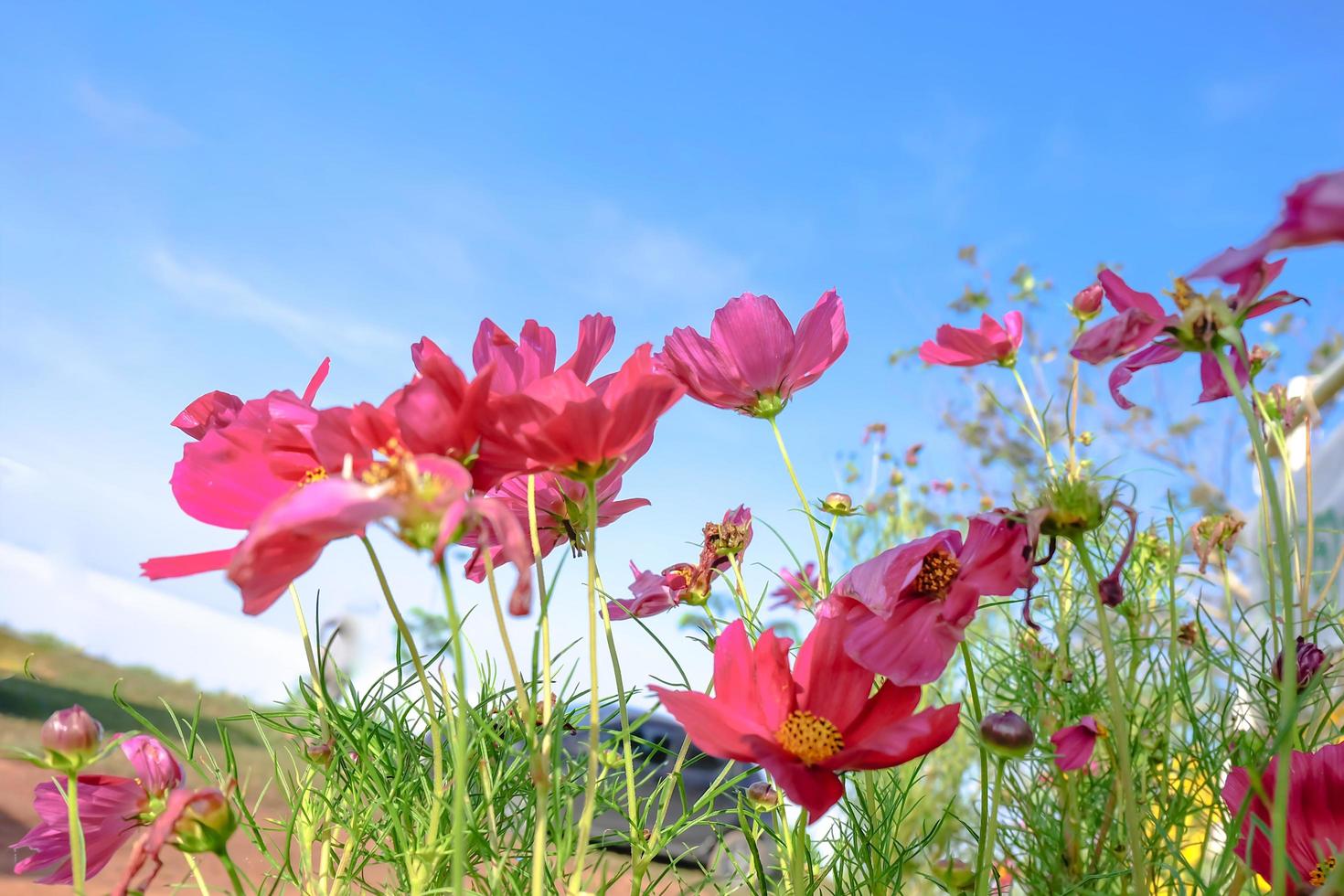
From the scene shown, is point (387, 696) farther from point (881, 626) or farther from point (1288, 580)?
point (1288, 580)

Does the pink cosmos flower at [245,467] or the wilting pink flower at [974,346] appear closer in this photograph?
the pink cosmos flower at [245,467]

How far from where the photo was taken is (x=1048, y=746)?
75 cm

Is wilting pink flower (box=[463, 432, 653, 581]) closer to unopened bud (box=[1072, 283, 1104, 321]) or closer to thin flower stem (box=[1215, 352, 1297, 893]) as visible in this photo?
thin flower stem (box=[1215, 352, 1297, 893])

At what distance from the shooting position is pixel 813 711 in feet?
1.43

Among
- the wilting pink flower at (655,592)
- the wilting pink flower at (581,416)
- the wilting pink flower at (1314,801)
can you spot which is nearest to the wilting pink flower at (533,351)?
the wilting pink flower at (581,416)

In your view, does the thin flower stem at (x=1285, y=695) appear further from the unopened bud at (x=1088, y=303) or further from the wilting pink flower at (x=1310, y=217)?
the unopened bud at (x=1088, y=303)

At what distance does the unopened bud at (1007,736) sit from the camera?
15.8 inches

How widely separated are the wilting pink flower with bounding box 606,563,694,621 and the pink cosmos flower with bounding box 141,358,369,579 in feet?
0.68

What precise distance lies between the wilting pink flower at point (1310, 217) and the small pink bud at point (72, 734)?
0.42 metres

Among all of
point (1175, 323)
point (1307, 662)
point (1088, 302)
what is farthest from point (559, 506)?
point (1088, 302)

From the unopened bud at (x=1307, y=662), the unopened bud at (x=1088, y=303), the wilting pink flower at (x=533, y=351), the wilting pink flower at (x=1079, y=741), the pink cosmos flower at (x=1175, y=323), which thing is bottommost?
the wilting pink flower at (x=1079, y=741)

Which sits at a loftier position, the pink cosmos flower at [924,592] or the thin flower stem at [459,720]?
the pink cosmos flower at [924,592]

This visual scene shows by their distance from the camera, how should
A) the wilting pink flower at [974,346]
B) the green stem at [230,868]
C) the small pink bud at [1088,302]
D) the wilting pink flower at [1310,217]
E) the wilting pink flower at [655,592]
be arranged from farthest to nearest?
the small pink bud at [1088,302] → the wilting pink flower at [974,346] → the wilting pink flower at [655,592] → the green stem at [230,868] → the wilting pink flower at [1310,217]

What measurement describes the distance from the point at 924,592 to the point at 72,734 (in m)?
0.35
